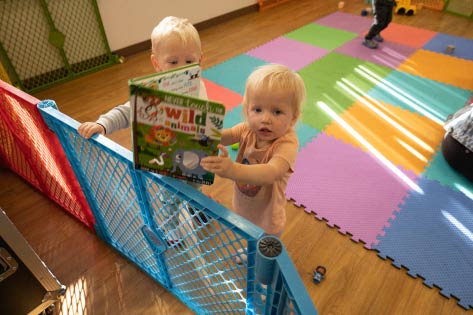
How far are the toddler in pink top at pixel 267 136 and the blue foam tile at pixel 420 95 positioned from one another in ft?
6.49

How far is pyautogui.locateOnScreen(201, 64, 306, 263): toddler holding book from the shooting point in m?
0.76

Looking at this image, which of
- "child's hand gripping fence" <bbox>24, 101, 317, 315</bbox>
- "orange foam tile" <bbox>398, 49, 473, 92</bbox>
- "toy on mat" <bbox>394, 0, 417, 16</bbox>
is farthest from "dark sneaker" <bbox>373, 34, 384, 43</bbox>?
"child's hand gripping fence" <bbox>24, 101, 317, 315</bbox>

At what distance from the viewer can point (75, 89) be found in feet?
8.74

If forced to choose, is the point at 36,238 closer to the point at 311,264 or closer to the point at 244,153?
the point at 244,153

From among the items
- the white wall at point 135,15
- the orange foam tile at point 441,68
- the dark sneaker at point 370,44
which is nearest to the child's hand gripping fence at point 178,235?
the white wall at point 135,15

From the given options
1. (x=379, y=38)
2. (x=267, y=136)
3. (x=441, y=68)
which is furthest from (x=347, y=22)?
(x=267, y=136)

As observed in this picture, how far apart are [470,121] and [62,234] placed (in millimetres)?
2331

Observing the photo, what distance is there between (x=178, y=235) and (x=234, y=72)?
2.19m

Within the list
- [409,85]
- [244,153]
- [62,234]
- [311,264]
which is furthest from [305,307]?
[409,85]

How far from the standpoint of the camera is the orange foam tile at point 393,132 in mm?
2000

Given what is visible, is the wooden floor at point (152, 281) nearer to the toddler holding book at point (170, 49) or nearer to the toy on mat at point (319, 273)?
the toy on mat at point (319, 273)

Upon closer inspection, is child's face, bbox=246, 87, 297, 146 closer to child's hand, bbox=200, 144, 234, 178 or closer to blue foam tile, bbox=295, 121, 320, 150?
child's hand, bbox=200, 144, 234, 178

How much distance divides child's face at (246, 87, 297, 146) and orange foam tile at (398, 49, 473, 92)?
2.63m

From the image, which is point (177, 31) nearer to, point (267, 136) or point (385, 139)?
point (267, 136)
